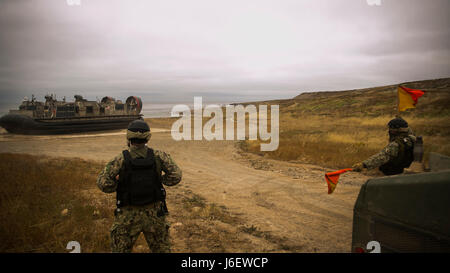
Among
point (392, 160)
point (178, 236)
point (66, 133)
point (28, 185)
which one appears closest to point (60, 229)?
point (178, 236)

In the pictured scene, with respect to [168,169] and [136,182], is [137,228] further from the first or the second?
[168,169]

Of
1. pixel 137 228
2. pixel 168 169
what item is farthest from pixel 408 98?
pixel 137 228

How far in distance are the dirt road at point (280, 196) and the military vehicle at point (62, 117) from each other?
12650 mm

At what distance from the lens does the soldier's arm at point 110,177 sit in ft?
8.69

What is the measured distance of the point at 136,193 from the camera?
8.70 ft

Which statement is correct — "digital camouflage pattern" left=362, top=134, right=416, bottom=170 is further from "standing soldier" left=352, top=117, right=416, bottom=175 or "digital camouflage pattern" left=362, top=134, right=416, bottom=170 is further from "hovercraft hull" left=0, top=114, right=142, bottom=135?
"hovercraft hull" left=0, top=114, right=142, bottom=135

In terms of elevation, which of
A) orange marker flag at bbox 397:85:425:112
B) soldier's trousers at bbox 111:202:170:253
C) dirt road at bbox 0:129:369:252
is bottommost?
dirt road at bbox 0:129:369:252

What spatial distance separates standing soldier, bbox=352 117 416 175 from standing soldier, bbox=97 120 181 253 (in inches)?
132

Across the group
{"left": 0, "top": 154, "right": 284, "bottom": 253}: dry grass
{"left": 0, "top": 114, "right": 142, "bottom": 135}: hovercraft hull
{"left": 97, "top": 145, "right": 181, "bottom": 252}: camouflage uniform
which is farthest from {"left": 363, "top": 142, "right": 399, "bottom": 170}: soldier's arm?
{"left": 0, "top": 114, "right": 142, "bottom": 135}: hovercraft hull

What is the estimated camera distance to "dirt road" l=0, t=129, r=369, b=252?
421 centimetres

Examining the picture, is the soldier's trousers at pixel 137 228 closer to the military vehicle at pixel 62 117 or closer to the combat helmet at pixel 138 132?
the combat helmet at pixel 138 132

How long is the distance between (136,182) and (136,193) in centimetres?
13

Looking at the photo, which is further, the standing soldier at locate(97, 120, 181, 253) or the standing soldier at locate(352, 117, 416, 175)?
the standing soldier at locate(352, 117, 416, 175)
